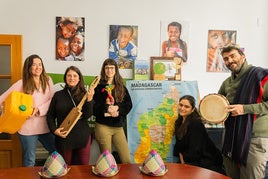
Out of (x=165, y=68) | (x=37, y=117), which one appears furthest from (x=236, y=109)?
(x=37, y=117)

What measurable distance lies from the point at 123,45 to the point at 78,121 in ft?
3.65

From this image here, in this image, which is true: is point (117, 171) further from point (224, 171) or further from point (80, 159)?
point (224, 171)

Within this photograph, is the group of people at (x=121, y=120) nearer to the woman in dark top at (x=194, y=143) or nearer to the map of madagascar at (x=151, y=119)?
the woman in dark top at (x=194, y=143)

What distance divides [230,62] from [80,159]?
4.92 feet

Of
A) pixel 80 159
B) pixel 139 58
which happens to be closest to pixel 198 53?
pixel 139 58

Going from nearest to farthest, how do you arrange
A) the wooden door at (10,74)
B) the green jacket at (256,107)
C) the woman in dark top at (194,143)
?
the green jacket at (256,107) < the woman in dark top at (194,143) < the wooden door at (10,74)

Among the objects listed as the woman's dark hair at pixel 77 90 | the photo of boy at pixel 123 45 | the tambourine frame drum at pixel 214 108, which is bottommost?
the tambourine frame drum at pixel 214 108

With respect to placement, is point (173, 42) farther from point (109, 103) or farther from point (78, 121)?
point (78, 121)

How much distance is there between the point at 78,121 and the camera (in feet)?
7.73

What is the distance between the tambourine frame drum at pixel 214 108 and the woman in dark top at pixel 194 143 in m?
0.30

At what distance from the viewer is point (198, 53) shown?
10.5 feet

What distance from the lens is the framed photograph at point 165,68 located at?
10.1 ft

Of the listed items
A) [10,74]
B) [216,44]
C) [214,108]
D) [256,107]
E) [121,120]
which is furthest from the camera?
[216,44]

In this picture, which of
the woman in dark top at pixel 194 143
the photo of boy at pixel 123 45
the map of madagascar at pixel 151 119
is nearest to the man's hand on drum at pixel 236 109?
the woman in dark top at pixel 194 143
